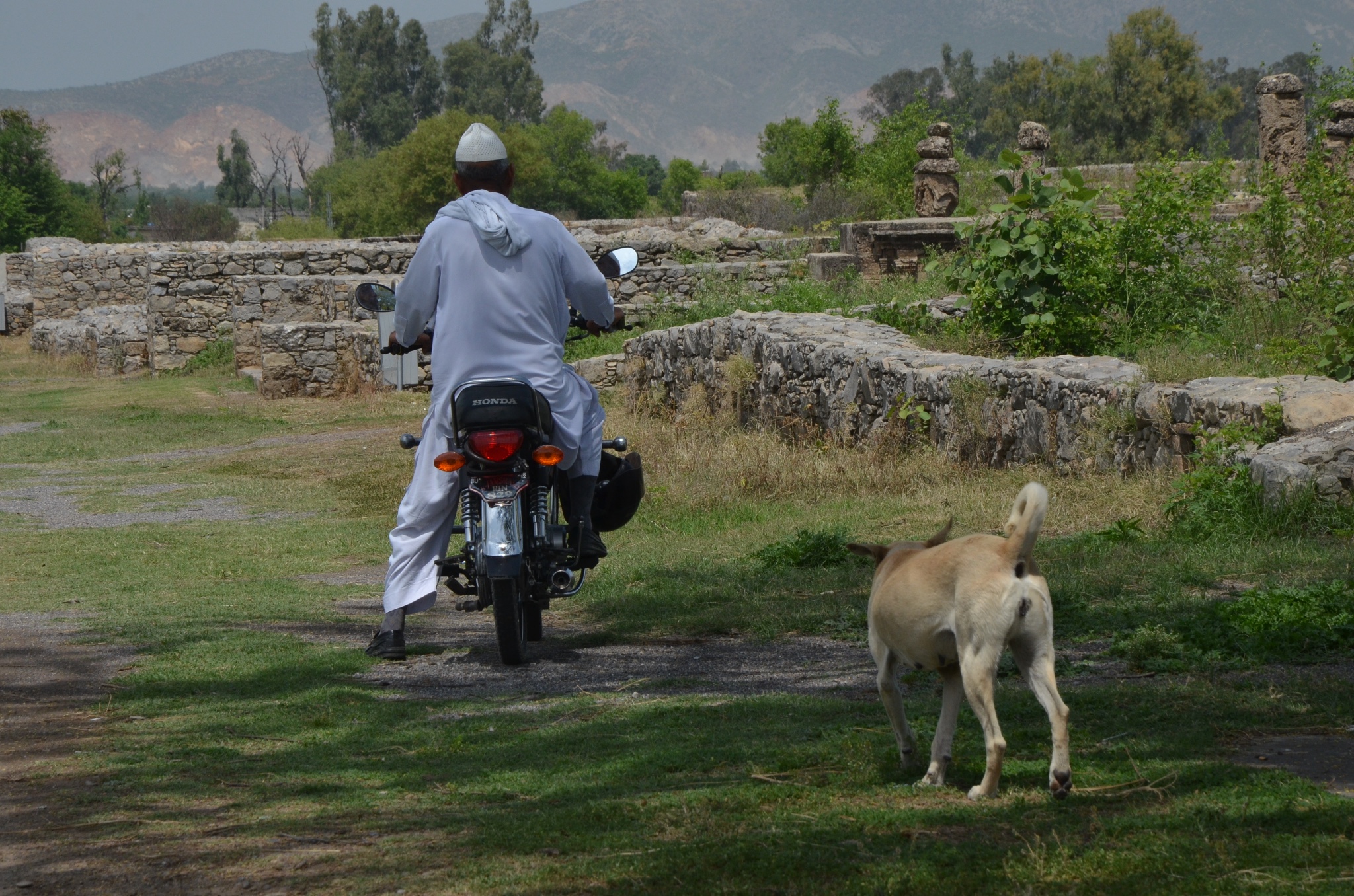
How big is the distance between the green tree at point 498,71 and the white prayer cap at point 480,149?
107026 millimetres

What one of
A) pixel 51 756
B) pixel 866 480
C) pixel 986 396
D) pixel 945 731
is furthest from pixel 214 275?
pixel 945 731

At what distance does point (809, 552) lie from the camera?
295 inches

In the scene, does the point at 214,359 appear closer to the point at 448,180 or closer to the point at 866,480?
the point at 866,480

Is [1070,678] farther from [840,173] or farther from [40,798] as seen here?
[840,173]

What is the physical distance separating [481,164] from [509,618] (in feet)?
6.14

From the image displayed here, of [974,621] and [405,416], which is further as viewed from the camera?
[405,416]

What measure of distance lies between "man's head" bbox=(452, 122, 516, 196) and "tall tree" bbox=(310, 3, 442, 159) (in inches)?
4186

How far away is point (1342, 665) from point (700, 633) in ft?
8.44

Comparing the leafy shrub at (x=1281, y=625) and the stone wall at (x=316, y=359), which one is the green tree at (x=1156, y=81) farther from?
the leafy shrub at (x=1281, y=625)

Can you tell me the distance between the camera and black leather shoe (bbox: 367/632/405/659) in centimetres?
585

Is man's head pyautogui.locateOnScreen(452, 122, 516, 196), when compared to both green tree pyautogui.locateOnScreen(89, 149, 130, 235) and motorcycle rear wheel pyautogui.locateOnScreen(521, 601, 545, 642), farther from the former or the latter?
green tree pyautogui.locateOnScreen(89, 149, 130, 235)

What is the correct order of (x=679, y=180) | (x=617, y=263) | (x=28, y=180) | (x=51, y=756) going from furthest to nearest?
(x=679, y=180) → (x=28, y=180) → (x=617, y=263) → (x=51, y=756)

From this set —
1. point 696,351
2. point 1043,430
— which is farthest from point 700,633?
point 696,351

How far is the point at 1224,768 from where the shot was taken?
3.61 m
